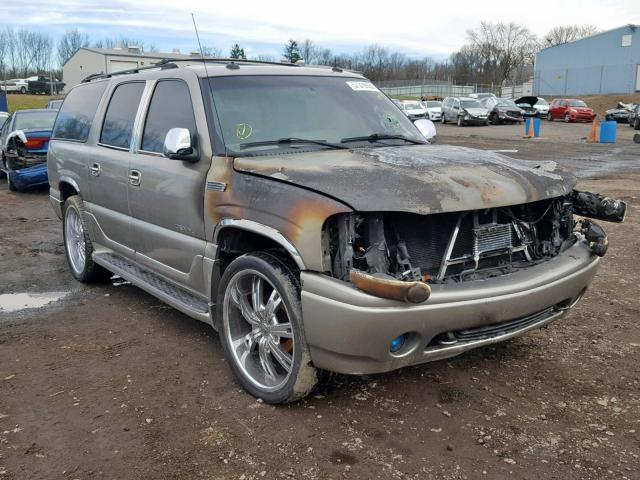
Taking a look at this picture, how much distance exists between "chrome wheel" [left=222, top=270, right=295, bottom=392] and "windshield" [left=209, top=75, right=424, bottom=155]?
86 cm

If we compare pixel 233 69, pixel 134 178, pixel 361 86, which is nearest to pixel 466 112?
pixel 361 86

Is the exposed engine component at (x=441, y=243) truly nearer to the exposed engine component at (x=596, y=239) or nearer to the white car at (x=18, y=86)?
the exposed engine component at (x=596, y=239)

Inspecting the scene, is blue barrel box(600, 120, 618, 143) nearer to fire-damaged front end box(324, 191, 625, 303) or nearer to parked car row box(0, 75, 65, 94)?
fire-damaged front end box(324, 191, 625, 303)

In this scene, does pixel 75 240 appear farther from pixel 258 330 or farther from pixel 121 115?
pixel 258 330

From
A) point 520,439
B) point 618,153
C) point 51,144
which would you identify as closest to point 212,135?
point 520,439

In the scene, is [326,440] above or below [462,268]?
below

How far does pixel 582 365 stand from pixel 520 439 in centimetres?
114

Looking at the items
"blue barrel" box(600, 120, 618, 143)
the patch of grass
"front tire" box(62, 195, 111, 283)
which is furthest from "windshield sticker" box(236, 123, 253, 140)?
the patch of grass

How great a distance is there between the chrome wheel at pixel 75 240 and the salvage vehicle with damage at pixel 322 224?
106 cm

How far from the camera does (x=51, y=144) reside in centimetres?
641

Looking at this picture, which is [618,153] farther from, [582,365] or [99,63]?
[99,63]

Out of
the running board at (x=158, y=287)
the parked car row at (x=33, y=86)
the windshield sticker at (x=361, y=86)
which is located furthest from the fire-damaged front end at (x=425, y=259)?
the parked car row at (x=33, y=86)

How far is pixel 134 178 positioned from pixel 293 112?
1323 mm

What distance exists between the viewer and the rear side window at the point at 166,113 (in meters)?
4.20
